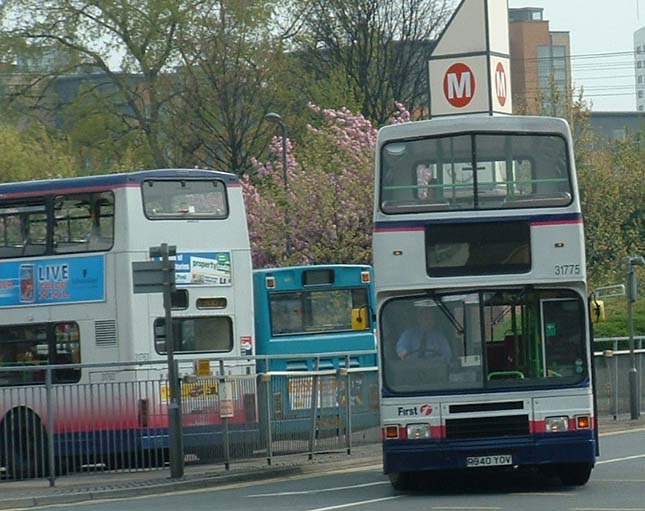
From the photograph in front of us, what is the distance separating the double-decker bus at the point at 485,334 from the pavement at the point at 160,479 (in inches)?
154

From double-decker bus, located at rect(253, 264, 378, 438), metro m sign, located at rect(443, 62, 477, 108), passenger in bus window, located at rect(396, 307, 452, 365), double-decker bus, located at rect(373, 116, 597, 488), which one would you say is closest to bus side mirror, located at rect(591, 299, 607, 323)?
double-decker bus, located at rect(373, 116, 597, 488)

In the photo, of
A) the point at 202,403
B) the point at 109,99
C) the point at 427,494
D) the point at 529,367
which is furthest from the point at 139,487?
the point at 109,99

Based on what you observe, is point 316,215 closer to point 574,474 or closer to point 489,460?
point 574,474

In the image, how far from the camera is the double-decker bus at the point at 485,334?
17516 mm

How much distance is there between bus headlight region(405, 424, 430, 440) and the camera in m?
17.5

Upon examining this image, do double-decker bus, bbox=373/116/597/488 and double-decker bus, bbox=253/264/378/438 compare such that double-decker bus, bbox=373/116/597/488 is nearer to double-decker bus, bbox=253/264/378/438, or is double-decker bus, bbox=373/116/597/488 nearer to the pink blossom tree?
double-decker bus, bbox=253/264/378/438

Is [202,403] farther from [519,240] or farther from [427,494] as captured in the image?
[519,240]

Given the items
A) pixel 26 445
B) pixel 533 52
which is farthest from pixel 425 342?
pixel 533 52

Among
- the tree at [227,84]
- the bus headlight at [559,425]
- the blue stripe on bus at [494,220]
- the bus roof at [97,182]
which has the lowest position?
the bus headlight at [559,425]

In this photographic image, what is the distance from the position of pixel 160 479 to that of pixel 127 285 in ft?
12.1

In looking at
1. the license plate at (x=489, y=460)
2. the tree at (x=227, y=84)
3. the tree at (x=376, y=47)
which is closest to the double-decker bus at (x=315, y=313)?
the license plate at (x=489, y=460)

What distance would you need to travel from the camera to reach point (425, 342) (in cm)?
1758

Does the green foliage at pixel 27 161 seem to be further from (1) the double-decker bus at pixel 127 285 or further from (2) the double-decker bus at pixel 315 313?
(1) the double-decker bus at pixel 127 285

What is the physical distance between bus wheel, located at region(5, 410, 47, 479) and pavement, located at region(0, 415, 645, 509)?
0.63ft
